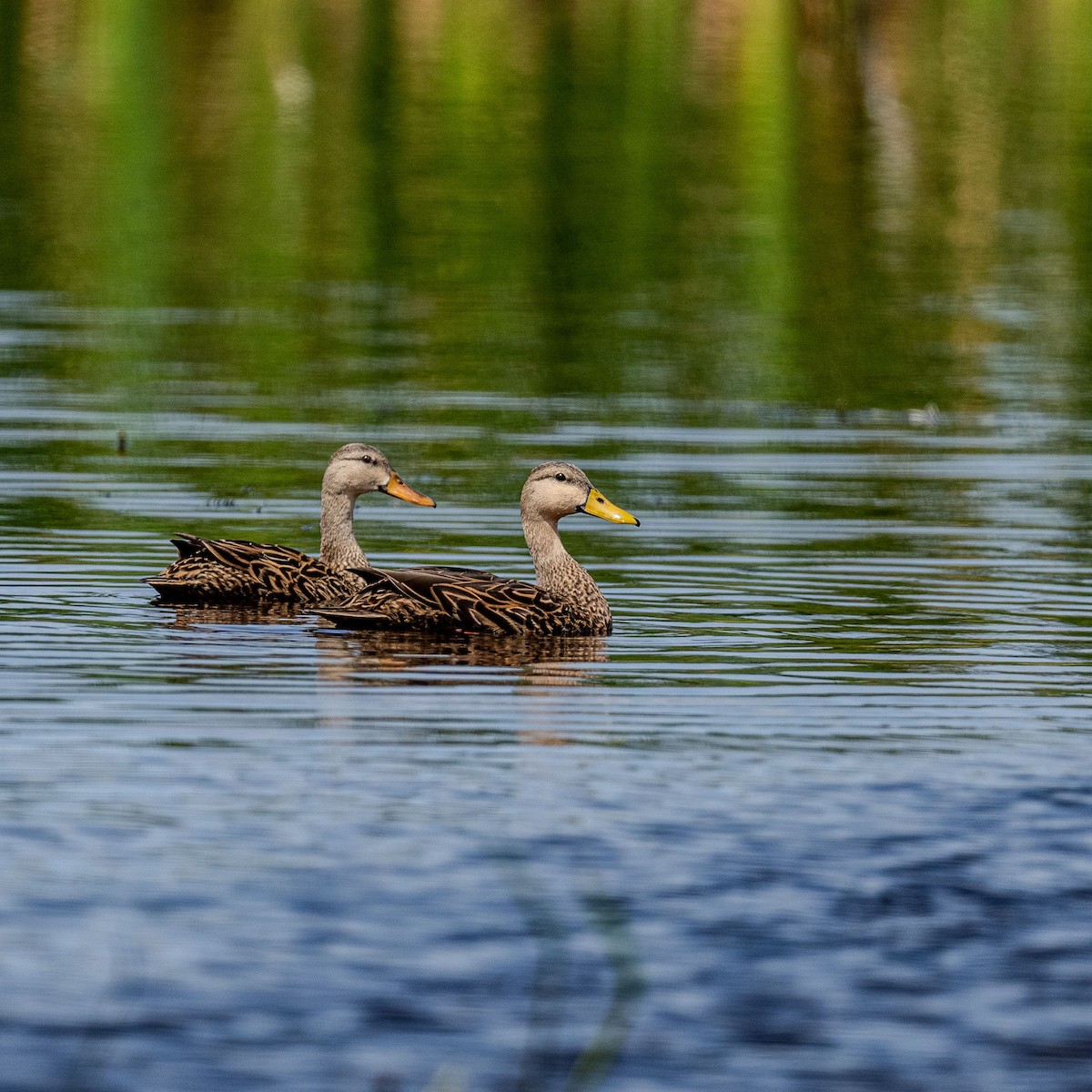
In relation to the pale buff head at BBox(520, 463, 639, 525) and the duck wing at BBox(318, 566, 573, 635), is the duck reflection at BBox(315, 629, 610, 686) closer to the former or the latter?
the duck wing at BBox(318, 566, 573, 635)

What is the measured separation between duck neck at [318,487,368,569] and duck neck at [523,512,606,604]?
1216mm

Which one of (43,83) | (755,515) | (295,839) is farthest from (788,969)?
(43,83)

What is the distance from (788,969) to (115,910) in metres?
2.02

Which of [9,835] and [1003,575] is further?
[1003,575]

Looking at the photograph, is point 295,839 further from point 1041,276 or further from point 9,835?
point 1041,276

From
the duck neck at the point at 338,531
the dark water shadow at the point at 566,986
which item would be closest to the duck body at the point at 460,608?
the duck neck at the point at 338,531

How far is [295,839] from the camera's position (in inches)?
353

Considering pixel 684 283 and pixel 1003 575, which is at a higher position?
pixel 684 283

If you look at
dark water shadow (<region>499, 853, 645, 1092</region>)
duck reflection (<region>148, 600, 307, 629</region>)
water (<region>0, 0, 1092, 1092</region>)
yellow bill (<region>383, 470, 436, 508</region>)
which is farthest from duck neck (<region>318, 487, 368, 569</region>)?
dark water shadow (<region>499, 853, 645, 1092</region>)

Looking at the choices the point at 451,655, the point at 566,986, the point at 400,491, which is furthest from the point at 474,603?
the point at 566,986

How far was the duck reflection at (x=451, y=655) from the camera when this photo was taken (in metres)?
12.5

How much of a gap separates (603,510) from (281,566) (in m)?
1.79

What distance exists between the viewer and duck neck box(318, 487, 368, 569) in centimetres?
1567

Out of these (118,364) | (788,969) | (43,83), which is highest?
(43,83)
